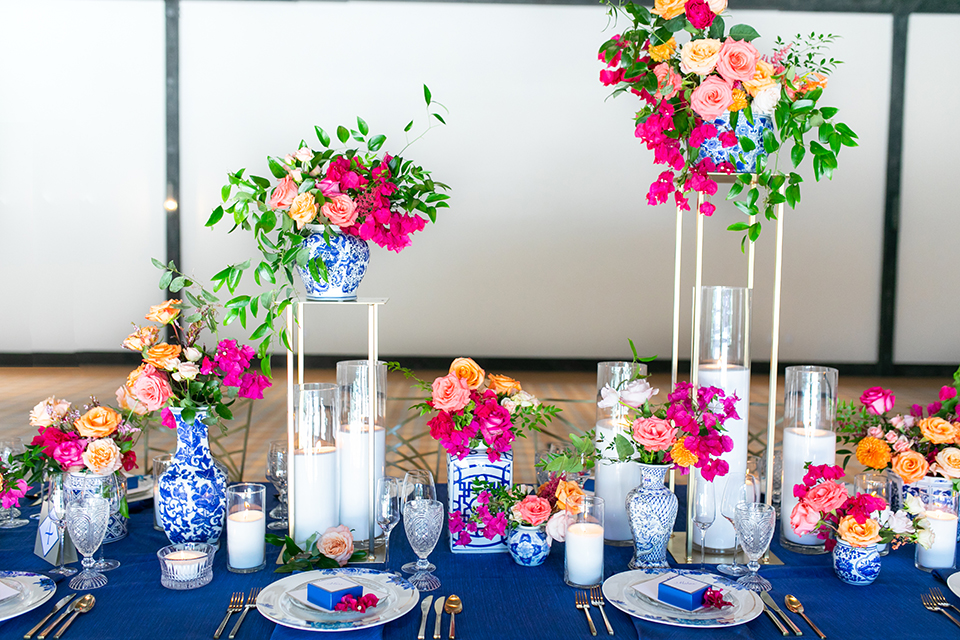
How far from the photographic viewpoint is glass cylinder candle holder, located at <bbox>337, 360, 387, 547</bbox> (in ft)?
5.50

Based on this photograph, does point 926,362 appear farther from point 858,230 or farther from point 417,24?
point 417,24

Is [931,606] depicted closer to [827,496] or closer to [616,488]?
[827,496]

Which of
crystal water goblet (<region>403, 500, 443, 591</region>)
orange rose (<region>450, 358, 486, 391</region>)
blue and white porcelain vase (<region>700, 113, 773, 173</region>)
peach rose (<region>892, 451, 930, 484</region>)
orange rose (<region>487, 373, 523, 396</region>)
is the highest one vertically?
blue and white porcelain vase (<region>700, 113, 773, 173</region>)

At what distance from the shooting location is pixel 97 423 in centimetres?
165

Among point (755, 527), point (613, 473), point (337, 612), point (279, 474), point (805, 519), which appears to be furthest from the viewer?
point (279, 474)

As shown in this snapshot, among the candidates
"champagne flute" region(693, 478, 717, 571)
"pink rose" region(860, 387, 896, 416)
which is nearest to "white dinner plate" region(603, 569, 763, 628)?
"champagne flute" region(693, 478, 717, 571)

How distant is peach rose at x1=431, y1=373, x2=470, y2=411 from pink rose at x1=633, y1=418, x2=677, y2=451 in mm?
354

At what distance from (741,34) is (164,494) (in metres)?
1.49

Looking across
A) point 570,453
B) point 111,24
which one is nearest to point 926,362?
point 570,453

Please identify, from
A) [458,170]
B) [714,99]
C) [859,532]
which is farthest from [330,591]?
[458,170]

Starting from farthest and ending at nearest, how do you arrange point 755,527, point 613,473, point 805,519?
point 613,473, point 805,519, point 755,527

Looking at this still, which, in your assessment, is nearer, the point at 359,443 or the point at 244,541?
the point at 244,541

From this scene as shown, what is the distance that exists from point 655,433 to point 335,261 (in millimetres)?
720

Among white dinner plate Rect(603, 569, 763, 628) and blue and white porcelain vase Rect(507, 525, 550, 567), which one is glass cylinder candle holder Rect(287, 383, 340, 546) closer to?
blue and white porcelain vase Rect(507, 525, 550, 567)
